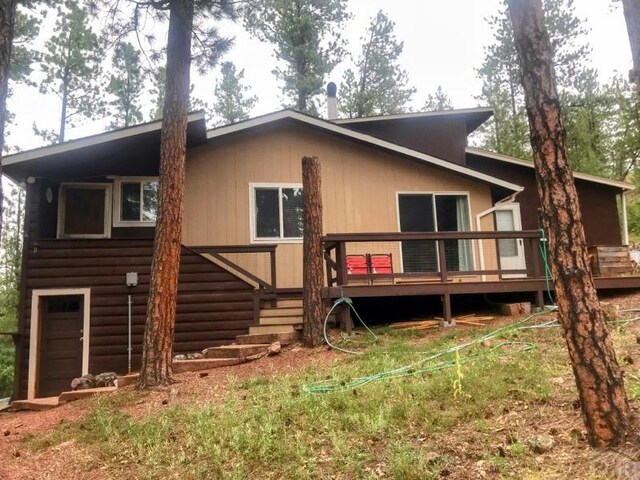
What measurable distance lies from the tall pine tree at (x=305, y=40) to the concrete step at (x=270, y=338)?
49.2 feet

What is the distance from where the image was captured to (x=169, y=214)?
6332 millimetres

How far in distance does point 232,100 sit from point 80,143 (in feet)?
59.8

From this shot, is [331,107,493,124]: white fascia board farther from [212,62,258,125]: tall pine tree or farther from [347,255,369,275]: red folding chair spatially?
[212,62,258,125]: tall pine tree

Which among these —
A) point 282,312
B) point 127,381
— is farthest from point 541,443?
point 282,312

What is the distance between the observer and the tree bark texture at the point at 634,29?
477 centimetres

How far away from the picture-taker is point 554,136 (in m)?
2.96

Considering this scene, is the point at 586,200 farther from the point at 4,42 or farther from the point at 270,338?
the point at 4,42

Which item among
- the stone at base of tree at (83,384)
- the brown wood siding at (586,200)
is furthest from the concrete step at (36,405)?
the brown wood siding at (586,200)

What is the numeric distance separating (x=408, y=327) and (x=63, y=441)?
5.23m

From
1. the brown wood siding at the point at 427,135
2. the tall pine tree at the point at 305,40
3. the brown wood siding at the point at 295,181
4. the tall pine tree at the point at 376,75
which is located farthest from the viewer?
the tall pine tree at the point at 376,75

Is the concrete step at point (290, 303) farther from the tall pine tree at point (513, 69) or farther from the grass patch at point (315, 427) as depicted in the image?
the tall pine tree at point (513, 69)

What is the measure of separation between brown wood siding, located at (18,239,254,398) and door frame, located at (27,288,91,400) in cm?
7

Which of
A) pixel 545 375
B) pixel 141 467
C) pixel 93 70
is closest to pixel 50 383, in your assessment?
pixel 141 467

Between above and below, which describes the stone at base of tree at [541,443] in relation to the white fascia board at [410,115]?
below
